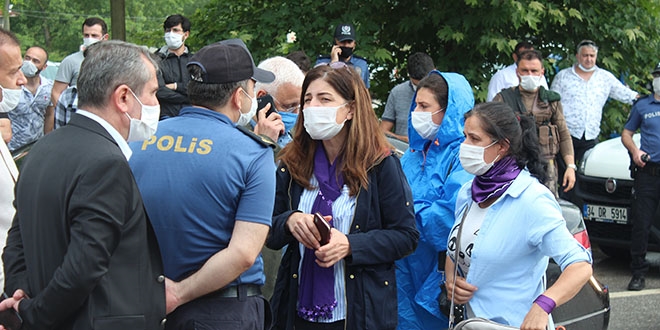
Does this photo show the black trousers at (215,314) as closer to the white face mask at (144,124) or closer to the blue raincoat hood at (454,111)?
the white face mask at (144,124)

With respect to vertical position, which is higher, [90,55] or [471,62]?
[90,55]

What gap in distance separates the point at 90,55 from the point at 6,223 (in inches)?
43.8

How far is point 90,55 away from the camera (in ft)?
9.42

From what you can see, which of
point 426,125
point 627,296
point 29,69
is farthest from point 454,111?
point 29,69

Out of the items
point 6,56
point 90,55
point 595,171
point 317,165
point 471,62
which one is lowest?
point 595,171

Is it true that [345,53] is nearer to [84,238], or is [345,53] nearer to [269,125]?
[269,125]

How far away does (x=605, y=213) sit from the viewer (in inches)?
336

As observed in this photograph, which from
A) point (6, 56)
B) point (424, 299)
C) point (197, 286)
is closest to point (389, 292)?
point (424, 299)

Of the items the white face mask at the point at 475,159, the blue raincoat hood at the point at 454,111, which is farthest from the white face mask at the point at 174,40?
the white face mask at the point at 475,159

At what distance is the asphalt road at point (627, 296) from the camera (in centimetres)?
686

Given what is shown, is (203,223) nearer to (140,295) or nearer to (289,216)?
(140,295)

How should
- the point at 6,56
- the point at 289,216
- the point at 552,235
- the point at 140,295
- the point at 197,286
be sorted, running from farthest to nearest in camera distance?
1. the point at 6,56
2. the point at 289,216
3. the point at 552,235
4. the point at 197,286
5. the point at 140,295

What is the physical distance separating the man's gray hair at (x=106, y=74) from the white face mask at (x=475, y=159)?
159cm

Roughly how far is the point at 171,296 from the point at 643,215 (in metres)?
5.92
